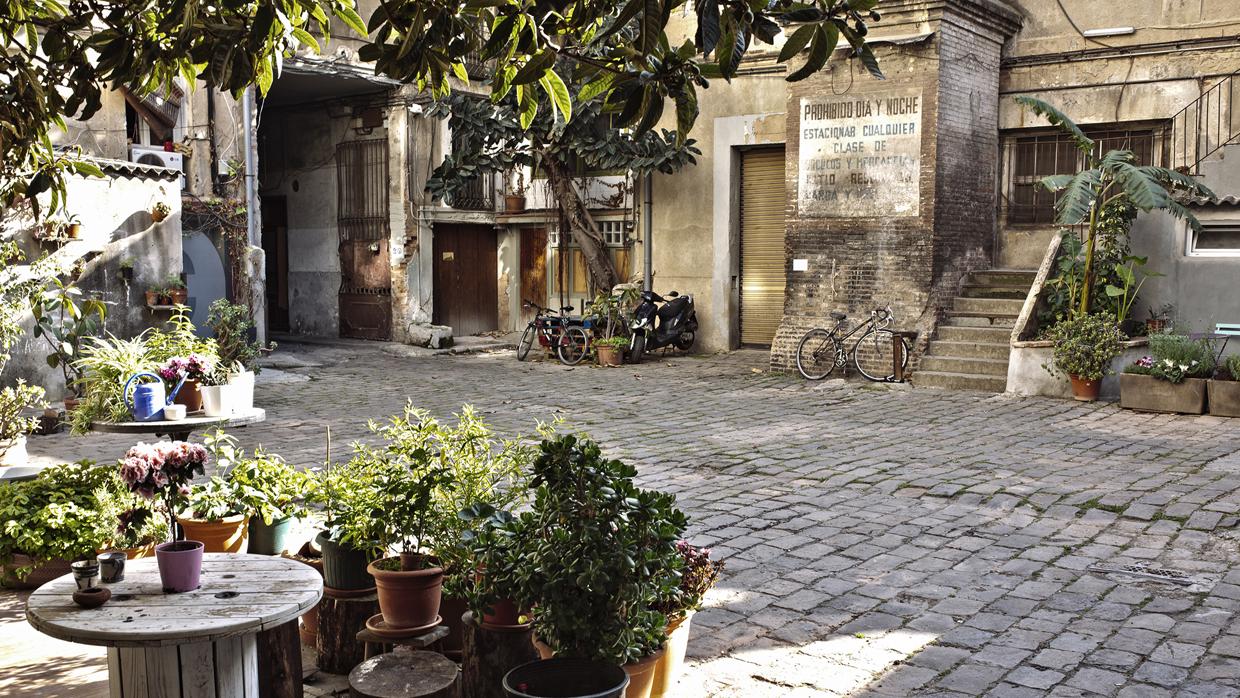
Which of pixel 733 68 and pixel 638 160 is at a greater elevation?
pixel 638 160

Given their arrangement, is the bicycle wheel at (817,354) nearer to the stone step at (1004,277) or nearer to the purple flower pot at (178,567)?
the stone step at (1004,277)

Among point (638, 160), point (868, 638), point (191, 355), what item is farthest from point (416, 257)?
point (868, 638)

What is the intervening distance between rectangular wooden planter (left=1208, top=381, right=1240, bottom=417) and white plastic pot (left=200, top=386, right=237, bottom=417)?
10477mm

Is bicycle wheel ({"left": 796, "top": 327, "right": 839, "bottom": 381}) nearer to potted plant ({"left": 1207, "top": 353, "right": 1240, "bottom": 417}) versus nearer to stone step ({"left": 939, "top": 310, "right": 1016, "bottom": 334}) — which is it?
stone step ({"left": 939, "top": 310, "right": 1016, "bottom": 334})

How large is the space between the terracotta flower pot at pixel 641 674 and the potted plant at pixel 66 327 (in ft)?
11.6

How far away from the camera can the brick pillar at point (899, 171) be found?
15.4 metres

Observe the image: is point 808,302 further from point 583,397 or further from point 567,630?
point 567,630

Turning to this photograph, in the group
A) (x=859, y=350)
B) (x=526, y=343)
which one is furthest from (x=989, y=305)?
(x=526, y=343)

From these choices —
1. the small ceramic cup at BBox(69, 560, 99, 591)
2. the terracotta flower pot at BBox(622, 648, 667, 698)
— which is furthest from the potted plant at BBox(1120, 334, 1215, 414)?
the small ceramic cup at BBox(69, 560, 99, 591)

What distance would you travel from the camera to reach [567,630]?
3668 mm

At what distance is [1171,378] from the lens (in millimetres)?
12445

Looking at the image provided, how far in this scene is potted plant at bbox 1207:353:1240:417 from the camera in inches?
476

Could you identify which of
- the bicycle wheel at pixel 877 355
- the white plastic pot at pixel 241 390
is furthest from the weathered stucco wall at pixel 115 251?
the bicycle wheel at pixel 877 355

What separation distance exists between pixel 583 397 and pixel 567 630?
34.6 ft
